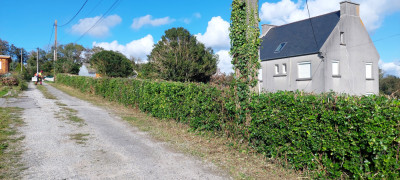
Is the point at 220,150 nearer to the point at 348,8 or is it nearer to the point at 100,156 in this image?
the point at 100,156

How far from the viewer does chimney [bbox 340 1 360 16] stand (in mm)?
25594

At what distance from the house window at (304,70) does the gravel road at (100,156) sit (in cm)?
2141

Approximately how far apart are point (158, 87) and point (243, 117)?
4.80 metres

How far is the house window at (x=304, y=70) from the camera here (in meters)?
25.4

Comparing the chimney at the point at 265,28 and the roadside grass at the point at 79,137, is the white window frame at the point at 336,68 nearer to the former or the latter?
the chimney at the point at 265,28

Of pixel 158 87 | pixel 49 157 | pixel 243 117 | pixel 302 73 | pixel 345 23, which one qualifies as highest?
pixel 345 23

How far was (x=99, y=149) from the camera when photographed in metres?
5.96

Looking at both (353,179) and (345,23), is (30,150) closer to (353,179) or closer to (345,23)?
(353,179)

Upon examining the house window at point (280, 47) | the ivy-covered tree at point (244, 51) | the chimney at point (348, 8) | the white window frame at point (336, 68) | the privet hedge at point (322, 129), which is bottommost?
the privet hedge at point (322, 129)

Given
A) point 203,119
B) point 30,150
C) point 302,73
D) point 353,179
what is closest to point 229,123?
point 203,119

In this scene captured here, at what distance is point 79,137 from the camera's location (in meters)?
7.04

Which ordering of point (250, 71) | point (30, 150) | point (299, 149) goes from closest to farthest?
point (299, 149), point (30, 150), point (250, 71)

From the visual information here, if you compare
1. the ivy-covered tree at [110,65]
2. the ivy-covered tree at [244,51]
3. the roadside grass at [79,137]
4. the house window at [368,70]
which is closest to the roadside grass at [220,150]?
the ivy-covered tree at [244,51]

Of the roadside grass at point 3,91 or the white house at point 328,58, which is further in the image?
the white house at point 328,58
